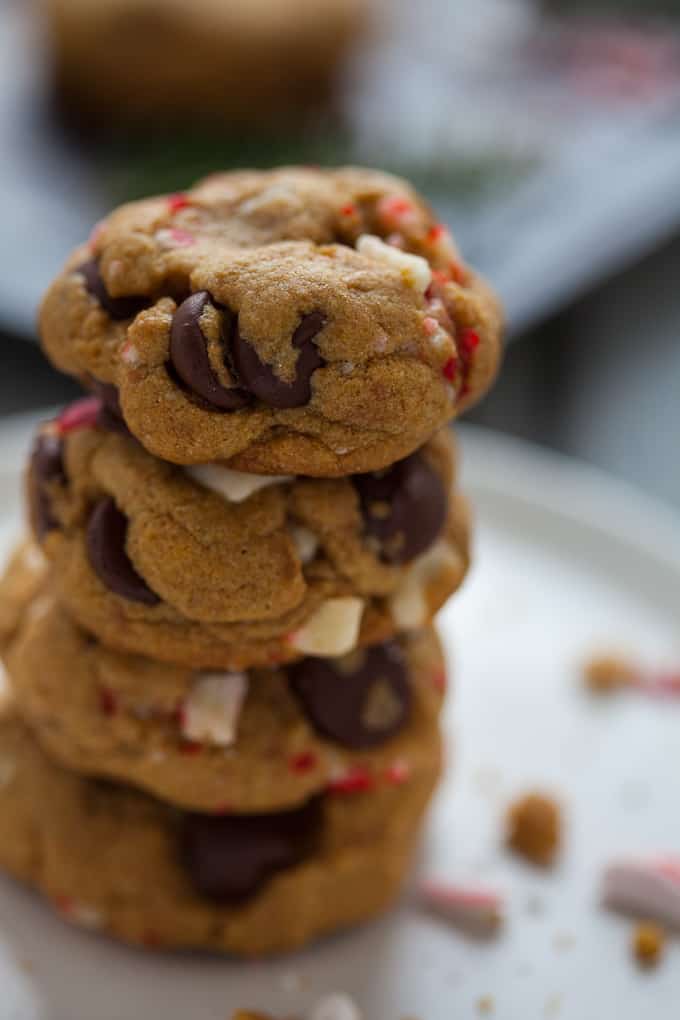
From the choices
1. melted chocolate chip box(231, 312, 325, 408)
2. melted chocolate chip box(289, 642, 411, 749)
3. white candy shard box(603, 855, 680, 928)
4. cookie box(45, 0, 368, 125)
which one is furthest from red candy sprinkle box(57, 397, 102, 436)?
cookie box(45, 0, 368, 125)

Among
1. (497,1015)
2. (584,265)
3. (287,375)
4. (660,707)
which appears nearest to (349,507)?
(287,375)

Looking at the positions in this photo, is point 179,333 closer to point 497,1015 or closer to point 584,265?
point 497,1015

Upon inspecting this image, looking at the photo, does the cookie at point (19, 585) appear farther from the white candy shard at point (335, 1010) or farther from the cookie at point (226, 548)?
the white candy shard at point (335, 1010)

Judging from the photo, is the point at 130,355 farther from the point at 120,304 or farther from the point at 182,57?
the point at 182,57

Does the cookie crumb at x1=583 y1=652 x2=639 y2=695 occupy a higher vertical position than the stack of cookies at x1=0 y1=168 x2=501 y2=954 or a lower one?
lower

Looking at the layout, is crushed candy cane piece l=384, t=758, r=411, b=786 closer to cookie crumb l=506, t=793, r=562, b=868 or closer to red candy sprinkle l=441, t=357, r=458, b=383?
cookie crumb l=506, t=793, r=562, b=868

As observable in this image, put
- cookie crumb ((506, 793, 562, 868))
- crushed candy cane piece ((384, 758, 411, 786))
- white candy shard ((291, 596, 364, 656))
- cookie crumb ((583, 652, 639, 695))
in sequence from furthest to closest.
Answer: cookie crumb ((583, 652, 639, 695)) → cookie crumb ((506, 793, 562, 868)) → crushed candy cane piece ((384, 758, 411, 786)) → white candy shard ((291, 596, 364, 656))

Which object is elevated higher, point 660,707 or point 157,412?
point 157,412
